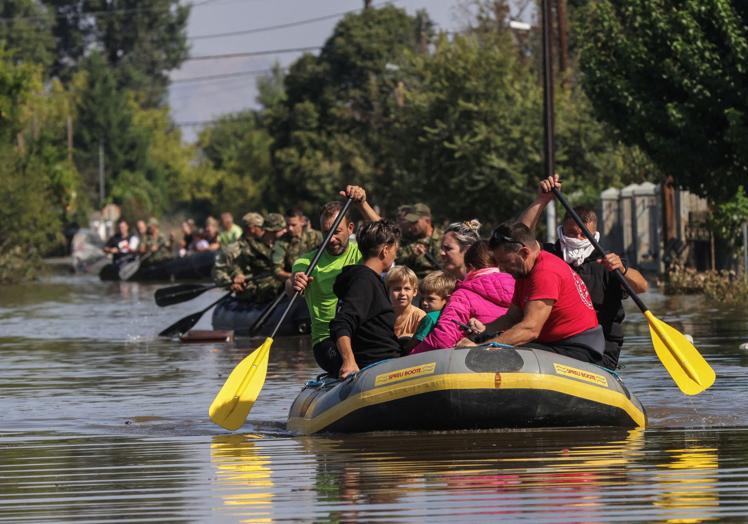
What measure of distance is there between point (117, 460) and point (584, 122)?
125 feet

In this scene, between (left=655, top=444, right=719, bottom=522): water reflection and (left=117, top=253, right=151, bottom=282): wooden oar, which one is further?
(left=117, top=253, right=151, bottom=282): wooden oar

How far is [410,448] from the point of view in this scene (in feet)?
38.4

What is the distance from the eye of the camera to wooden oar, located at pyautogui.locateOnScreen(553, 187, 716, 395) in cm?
1378

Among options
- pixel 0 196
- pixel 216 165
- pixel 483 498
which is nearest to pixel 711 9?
pixel 483 498

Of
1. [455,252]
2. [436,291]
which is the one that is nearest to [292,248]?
[455,252]

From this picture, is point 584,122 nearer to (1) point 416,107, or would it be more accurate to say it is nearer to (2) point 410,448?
(1) point 416,107

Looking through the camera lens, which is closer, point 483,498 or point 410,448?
point 483,498

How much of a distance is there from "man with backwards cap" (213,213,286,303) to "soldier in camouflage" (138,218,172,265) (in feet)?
80.8

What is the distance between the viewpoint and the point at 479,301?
502 inches

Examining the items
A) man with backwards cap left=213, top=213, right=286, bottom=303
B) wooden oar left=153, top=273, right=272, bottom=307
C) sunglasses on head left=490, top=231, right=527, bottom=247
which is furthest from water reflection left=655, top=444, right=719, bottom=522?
wooden oar left=153, top=273, right=272, bottom=307

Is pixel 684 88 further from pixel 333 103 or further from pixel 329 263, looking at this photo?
pixel 333 103

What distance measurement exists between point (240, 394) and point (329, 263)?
170cm

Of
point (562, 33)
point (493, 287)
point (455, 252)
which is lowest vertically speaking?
point (493, 287)

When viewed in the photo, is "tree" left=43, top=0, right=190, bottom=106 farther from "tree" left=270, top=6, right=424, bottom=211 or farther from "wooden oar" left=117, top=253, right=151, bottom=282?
"wooden oar" left=117, top=253, right=151, bottom=282
